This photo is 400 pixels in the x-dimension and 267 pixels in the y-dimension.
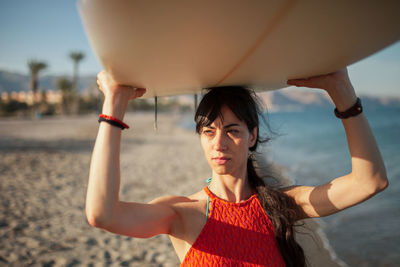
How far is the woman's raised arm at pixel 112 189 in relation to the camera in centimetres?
114

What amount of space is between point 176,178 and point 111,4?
7.69 m

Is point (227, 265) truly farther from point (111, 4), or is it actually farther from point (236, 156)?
point (111, 4)

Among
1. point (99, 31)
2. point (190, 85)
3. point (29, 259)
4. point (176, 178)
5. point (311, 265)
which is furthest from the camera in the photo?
point (176, 178)

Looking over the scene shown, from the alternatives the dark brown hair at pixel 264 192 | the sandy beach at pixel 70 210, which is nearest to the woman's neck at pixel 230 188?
the dark brown hair at pixel 264 192

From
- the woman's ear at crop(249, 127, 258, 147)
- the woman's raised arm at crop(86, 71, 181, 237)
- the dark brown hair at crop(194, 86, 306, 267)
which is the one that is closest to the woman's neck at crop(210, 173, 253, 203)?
the dark brown hair at crop(194, 86, 306, 267)

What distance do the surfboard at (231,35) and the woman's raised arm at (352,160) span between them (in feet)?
0.36

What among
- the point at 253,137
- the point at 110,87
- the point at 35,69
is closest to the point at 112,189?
the point at 110,87

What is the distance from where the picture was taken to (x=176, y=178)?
8.26 metres

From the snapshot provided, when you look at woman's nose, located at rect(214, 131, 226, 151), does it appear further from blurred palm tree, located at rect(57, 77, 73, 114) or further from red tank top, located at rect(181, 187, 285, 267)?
blurred palm tree, located at rect(57, 77, 73, 114)

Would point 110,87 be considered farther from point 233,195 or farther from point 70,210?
point 70,210

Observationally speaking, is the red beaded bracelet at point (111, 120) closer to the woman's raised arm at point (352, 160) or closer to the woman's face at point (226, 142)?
the woman's face at point (226, 142)

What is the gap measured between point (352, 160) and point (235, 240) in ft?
2.43

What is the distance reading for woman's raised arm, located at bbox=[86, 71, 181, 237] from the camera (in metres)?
1.14

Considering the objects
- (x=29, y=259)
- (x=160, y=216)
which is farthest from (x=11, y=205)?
(x=160, y=216)
